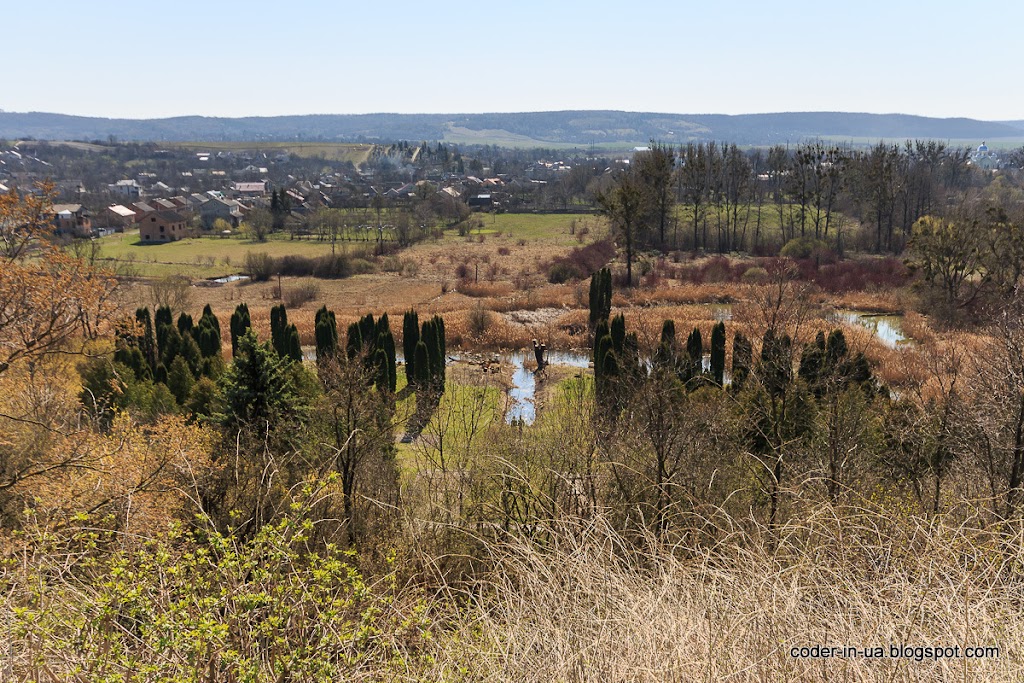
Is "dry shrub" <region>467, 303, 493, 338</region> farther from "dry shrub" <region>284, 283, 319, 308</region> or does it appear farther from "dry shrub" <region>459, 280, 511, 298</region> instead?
"dry shrub" <region>284, 283, 319, 308</region>

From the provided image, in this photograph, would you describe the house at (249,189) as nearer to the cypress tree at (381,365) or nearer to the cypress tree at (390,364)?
the cypress tree at (390,364)

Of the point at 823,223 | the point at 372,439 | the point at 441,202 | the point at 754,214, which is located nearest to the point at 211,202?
the point at 441,202

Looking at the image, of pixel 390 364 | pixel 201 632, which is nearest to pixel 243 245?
pixel 390 364

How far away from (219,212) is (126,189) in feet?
147

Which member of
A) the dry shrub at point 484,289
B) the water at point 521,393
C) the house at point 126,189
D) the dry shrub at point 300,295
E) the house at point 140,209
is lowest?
the water at point 521,393

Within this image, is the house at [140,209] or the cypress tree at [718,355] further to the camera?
the house at [140,209]

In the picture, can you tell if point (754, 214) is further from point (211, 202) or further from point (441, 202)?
point (211, 202)

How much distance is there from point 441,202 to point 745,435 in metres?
70.3

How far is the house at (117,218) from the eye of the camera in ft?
248

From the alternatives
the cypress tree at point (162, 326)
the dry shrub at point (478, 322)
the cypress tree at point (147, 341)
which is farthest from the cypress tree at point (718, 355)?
the cypress tree at point (147, 341)

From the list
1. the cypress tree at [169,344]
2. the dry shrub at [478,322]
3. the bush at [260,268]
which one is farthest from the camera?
the bush at [260,268]

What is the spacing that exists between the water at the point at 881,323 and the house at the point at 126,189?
107391mm

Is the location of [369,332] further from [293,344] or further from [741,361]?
[741,361]

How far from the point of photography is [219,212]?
84875 millimetres
